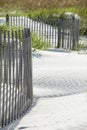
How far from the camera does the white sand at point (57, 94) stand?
7637 mm

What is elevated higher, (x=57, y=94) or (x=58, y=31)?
(x=58, y=31)

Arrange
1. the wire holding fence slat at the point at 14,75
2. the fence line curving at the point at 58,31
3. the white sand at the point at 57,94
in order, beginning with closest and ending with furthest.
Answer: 1. the white sand at the point at 57,94
2. the wire holding fence slat at the point at 14,75
3. the fence line curving at the point at 58,31

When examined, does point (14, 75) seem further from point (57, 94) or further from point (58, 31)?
point (58, 31)

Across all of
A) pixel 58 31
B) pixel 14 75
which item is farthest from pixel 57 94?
pixel 58 31

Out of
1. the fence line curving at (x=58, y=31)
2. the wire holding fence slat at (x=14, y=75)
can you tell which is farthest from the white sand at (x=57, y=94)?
the fence line curving at (x=58, y=31)

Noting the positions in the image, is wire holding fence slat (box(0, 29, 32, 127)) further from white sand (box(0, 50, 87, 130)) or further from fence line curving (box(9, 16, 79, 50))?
fence line curving (box(9, 16, 79, 50))

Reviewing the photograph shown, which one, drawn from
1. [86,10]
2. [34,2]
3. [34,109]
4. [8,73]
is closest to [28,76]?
[34,109]

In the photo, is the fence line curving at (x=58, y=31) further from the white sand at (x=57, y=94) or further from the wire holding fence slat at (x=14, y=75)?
the wire holding fence slat at (x=14, y=75)

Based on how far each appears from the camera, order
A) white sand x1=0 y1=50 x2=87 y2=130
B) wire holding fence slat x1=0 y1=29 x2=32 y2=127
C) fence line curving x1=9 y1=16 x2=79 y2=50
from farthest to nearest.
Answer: fence line curving x1=9 y1=16 x2=79 y2=50
wire holding fence slat x1=0 y1=29 x2=32 y2=127
white sand x1=0 y1=50 x2=87 y2=130

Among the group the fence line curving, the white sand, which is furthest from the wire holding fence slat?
the fence line curving

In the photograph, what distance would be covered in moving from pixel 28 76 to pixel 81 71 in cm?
329

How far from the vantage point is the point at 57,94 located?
411 inches

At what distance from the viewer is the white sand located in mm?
7637

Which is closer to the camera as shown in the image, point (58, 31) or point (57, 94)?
point (57, 94)
